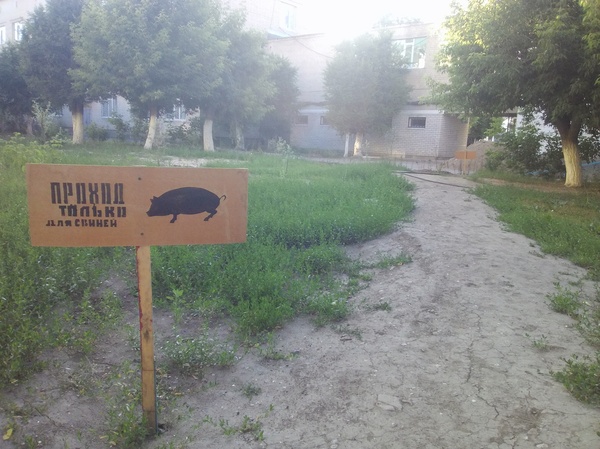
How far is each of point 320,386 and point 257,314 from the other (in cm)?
96

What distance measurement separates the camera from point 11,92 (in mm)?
29531

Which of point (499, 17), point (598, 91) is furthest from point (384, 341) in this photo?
point (499, 17)

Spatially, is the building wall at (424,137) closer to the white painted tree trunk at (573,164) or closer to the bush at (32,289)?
the white painted tree trunk at (573,164)

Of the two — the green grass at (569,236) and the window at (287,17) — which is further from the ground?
the window at (287,17)

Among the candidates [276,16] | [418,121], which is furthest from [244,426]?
[276,16]

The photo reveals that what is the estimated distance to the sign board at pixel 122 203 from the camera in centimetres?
304

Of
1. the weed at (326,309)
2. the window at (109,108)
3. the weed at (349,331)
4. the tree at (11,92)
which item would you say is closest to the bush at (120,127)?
the tree at (11,92)

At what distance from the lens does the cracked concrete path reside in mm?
3246

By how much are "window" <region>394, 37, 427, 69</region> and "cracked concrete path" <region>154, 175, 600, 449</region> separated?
2546cm

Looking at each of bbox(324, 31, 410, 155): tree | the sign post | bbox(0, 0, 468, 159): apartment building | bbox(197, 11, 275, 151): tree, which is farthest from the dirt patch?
Answer: bbox(324, 31, 410, 155): tree

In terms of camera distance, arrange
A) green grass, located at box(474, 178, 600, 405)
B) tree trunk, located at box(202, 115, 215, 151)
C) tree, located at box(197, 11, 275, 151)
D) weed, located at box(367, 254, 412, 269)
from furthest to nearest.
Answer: tree trunk, located at box(202, 115, 215, 151) < tree, located at box(197, 11, 275, 151) < weed, located at box(367, 254, 412, 269) < green grass, located at box(474, 178, 600, 405)

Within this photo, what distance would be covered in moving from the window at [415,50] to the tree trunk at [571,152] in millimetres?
15278

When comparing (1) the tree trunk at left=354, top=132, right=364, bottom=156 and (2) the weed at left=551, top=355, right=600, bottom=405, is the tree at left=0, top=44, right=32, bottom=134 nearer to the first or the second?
(1) the tree trunk at left=354, top=132, right=364, bottom=156

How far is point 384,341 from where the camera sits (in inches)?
175
